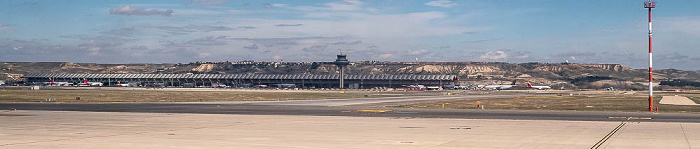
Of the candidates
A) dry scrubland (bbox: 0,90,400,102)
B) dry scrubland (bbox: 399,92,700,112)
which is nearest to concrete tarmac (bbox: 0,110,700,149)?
dry scrubland (bbox: 399,92,700,112)

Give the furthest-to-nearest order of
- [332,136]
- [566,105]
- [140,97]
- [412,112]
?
[140,97]
[566,105]
[412,112]
[332,136]

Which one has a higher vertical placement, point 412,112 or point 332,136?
point 332,136

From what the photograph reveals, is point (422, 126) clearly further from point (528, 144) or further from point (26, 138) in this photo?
point (26, 138)

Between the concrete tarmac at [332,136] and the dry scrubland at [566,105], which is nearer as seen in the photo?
the concrete tarmac at [332,136]

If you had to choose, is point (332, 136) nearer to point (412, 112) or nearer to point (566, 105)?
point (412, 112)

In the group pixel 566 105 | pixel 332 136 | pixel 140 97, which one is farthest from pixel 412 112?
pixel 140 97

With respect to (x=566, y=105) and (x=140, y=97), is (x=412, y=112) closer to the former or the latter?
(x=566, y=105)

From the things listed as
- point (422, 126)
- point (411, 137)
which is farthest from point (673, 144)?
point (422, 126)

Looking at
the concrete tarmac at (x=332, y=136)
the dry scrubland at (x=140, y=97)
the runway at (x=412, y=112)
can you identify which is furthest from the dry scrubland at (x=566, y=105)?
the dry scrubland at (x=140, y=97)

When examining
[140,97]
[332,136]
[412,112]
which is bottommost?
[140,97]

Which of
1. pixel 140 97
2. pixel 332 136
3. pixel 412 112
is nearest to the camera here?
pixel 332 136

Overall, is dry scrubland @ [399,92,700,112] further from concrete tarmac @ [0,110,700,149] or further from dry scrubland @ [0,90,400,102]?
dry scrubland @ [0,90,400,102]

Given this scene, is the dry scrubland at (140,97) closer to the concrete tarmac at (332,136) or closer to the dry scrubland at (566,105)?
the dry scrubland at (566,105)

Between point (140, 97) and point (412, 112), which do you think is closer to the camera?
point (412, 112)
